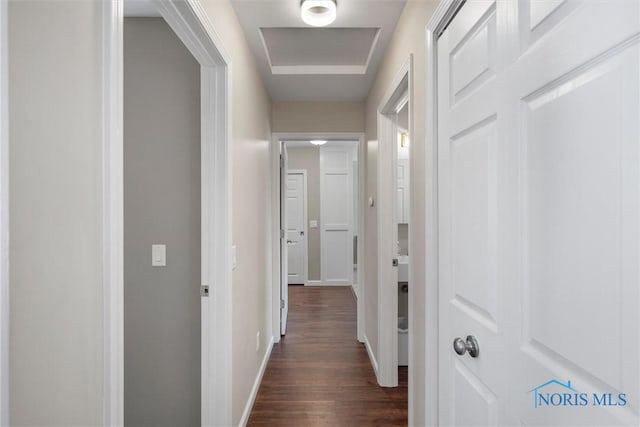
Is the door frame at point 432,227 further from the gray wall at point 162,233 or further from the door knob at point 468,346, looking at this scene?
the gray wall at point 162,233

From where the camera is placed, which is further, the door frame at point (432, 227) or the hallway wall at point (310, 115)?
the hallway wall at point (310, 115)

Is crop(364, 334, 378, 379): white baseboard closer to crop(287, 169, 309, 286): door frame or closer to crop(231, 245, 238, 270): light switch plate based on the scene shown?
crop(231, 245, 238, 270): light switch plate

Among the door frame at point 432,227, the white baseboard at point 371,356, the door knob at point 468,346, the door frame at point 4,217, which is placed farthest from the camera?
the white baseboard at point 371,356

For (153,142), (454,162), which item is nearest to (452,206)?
(454,162)

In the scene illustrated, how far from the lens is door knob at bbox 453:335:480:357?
41.6 inches

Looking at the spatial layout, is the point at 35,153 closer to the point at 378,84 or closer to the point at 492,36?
the point at 492,36

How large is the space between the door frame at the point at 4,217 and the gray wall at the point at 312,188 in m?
5.78

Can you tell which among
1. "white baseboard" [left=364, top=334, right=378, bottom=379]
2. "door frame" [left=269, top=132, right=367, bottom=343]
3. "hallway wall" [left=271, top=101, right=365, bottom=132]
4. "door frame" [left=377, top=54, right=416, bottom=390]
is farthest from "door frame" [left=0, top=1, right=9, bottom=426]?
"hallway wall" [left=271, top=101, right=365, bottom=132]

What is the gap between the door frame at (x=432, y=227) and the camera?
139 cm

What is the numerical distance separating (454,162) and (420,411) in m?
1.21

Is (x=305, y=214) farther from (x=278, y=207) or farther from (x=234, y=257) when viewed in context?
(x=234, y=257)

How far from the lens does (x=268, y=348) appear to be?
311 cm

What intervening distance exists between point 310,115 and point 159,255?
2124 millimetres

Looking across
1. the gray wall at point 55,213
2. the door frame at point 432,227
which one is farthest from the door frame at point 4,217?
the door frame at point 432,227
